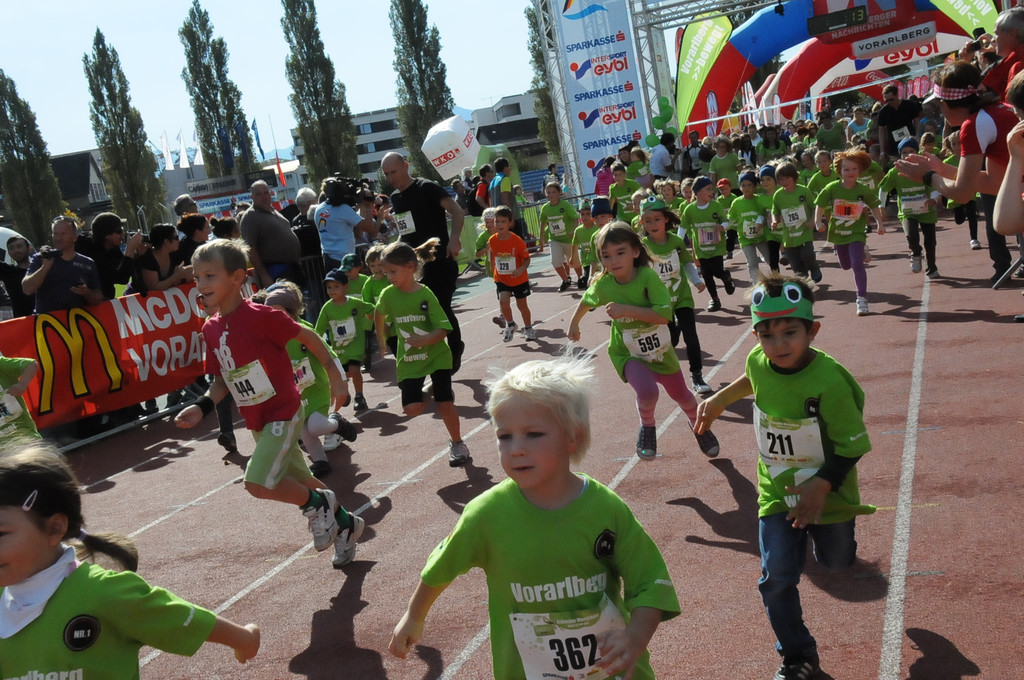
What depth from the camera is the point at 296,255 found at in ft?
41.0

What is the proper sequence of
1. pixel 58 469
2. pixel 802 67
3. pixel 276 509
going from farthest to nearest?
pixel 802 67 → pixel 276 509 → pixel 58 469

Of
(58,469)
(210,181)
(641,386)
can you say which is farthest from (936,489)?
(210,181)

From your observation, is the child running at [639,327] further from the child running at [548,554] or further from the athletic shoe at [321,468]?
the child running at [548,554]

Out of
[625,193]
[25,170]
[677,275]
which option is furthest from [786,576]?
[25,170]

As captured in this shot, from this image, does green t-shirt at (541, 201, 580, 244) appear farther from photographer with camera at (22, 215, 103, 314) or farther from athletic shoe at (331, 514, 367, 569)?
athletic shoe at (331, 514, 367, 569)

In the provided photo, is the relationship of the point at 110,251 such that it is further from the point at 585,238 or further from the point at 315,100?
the point at 315,100

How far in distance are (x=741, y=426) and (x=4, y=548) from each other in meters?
6.20

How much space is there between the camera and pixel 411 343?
312 inches

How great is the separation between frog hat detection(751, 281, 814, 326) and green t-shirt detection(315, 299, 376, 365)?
7166mm

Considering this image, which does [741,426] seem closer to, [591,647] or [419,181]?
[419,181]

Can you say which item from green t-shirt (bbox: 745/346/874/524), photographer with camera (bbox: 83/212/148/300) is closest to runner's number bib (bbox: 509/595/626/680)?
green t-shirt (bbox: 745/346/874/524)

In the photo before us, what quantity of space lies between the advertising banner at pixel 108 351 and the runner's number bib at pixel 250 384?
505 centimetres

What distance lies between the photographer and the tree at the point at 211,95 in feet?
185

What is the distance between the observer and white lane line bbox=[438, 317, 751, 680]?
4512 mm
